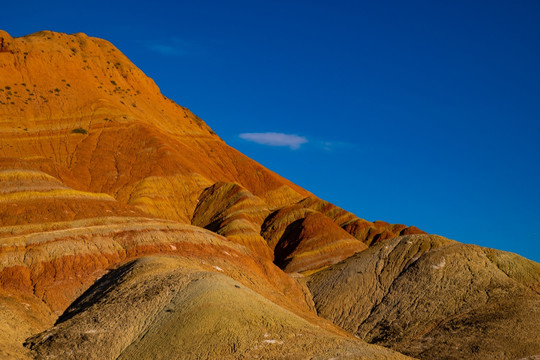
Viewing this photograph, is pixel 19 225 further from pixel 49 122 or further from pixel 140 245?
pixel 49 122

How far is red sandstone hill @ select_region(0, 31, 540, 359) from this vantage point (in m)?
50.8

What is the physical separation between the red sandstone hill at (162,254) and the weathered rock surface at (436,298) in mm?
250

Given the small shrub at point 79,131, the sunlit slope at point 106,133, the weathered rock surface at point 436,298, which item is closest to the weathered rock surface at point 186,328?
the weathered rock surface at point 436,298

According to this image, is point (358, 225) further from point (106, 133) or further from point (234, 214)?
point (106, 133)

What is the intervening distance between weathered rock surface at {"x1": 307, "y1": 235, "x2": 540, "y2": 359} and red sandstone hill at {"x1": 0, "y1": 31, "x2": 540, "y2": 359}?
0.82 feet

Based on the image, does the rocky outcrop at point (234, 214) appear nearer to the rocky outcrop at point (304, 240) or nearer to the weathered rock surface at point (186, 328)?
the rocky outcrop at point (304, 240)

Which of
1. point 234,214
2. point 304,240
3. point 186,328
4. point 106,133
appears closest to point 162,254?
point 186,328

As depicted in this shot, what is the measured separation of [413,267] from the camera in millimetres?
82500

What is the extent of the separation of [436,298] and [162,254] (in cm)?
3105

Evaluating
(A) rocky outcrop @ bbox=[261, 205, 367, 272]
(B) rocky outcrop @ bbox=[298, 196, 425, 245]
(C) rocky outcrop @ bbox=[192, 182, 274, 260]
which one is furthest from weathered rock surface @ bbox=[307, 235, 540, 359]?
(B) rocky outcrop @ bbox=[298, 196, 425, 245]

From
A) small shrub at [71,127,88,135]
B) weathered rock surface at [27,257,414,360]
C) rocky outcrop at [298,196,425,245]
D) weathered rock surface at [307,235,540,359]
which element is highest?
rocky outcrop at [298,196,425,245]

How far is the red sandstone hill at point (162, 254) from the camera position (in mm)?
50812

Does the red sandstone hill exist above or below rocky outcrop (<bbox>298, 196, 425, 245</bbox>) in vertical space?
below

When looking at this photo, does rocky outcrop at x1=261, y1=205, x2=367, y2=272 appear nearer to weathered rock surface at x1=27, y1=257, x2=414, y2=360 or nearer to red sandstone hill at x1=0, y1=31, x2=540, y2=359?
red sandstone hill at x1=0, y1=31, x2=540, y2=359
